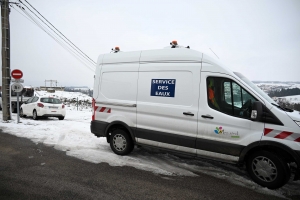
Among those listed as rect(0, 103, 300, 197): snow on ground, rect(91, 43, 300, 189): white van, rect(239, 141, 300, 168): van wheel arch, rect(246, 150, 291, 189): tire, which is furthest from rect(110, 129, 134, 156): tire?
rect(246, 150, 291, 189): tire

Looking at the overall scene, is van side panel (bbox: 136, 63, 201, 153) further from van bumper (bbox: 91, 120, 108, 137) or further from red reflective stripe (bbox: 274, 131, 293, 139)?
red reflective stripe (bbox: 274, 131, 293, 139)

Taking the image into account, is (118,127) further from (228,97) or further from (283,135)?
(283,135)

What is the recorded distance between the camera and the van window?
3756mm

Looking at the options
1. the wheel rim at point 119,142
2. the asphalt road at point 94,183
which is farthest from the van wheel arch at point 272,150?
the wheel rim at point 119,142

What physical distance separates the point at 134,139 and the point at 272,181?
3.03 meters

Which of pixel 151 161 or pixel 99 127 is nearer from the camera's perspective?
pixel 151 161

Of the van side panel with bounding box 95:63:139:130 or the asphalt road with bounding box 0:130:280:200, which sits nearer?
the asphalt road with bounding box 0:130:280:200

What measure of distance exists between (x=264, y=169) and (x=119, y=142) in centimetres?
334

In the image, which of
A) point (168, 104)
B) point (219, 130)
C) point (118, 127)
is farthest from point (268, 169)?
point (118, 127)

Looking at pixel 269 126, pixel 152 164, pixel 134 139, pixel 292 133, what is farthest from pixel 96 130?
pixel 292 133

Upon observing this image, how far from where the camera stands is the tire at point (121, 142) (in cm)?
509

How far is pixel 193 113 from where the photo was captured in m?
4.16

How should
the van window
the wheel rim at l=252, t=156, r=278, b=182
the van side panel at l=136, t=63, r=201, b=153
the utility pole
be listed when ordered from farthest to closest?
the utility pole < the van side panel at l=136, t=63, r=201, b=153 < the van window < the wheel rim at l=252, t=156, r=278, b=182

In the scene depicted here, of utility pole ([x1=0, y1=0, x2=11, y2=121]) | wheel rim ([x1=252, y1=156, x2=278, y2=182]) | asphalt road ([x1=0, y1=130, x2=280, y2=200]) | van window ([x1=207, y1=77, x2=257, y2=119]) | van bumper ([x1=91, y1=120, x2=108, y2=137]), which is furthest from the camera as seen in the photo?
utility pole ([x1=0, y1=0, x2=11, y2=121])
